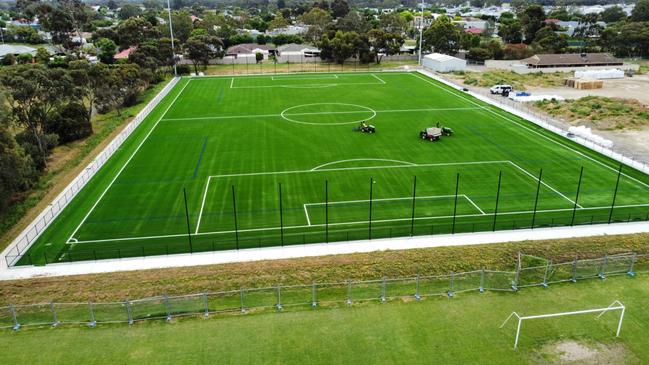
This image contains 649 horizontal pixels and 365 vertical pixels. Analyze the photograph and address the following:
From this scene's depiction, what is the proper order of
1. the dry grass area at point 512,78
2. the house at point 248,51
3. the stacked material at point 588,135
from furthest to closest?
the house at point 248,51 < the dry grass area at point 512,78 < the stacked material at point 588,135

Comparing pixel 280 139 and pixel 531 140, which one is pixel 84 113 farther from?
pixel 531 140

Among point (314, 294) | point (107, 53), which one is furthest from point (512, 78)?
point (107, 53)

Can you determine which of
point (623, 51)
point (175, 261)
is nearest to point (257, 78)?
point (175, 261)

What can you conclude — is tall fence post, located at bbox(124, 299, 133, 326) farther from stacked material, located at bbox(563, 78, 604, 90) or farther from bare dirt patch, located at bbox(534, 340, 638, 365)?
stacked material, located at bbox(563, 78, 604, 90)

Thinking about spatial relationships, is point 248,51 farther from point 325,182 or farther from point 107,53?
point 325,182

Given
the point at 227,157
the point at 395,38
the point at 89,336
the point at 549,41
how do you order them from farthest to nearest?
the point at 549,41, the point at 395,38, the point at 227,157, the point at 89,336

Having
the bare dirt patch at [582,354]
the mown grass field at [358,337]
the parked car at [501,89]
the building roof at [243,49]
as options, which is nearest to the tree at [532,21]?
the building roof at [243,49]

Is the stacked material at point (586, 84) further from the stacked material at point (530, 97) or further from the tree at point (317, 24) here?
the tree at point (317, 24)
